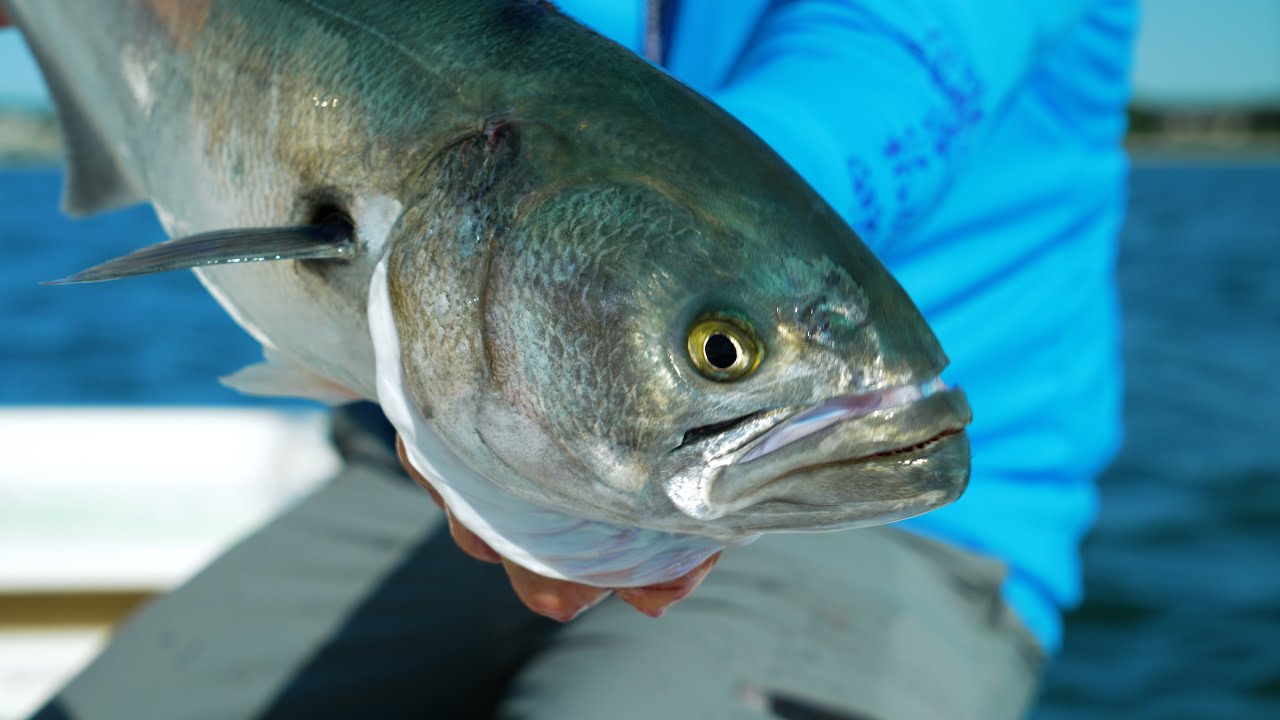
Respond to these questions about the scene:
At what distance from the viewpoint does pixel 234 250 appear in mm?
1344

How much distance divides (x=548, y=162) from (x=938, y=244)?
147 cm

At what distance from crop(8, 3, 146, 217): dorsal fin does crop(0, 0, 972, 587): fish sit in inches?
21.9

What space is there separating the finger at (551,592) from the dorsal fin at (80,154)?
0.92 meters

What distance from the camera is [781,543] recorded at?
2566mm

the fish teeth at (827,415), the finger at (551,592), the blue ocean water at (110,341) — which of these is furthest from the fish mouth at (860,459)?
the blue ocean water at (110,341)

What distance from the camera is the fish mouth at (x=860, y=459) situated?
1.19 metres

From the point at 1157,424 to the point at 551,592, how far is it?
10.1m

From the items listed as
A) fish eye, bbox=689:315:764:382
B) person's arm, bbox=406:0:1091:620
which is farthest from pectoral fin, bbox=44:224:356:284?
fish eye, bbox=689:315:764:382

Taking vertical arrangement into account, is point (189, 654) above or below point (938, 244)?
below

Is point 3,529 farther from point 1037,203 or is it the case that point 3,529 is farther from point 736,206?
point 736,206

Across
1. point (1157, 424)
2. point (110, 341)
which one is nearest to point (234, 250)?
point (1157, 424)

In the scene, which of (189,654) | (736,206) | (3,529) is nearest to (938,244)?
(736,206)

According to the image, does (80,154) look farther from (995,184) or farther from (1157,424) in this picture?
(1157,424)

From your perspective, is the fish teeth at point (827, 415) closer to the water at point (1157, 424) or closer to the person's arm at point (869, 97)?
the person's arm at point (869, 97)
